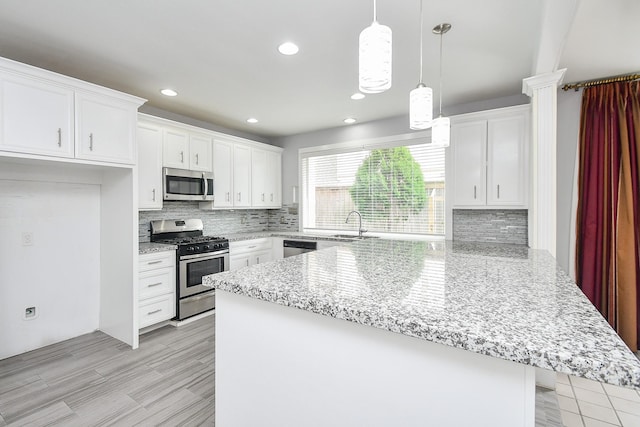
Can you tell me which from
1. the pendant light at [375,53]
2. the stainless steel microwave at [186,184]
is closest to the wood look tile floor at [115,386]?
the stainless steel microwave at [186,184]

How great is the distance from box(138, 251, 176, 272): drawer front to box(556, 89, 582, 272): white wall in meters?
4.17

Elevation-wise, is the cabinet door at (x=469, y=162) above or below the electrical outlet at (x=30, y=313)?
above

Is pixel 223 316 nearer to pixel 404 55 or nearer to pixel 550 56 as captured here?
pixel 404 55

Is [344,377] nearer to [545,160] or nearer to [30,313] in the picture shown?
[545,160]

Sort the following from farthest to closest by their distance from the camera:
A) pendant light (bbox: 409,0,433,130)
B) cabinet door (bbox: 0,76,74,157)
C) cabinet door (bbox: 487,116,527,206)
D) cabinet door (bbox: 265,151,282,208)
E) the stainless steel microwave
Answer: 1. cabinet door (bbox: 265,151,282,208)
2. the stainless steel microwave
3. cabinet door (bbox: 487,116,527,206)
4. cabinet door (bbox: 0,76,74,157)
5. pendant light (bbox: 409,0,433,130)

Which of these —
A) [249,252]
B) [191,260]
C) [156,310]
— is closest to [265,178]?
[249,252]

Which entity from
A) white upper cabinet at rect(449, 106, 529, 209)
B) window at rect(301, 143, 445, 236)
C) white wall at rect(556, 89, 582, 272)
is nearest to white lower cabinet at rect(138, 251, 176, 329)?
window at rect(301, 143, 445, 236)

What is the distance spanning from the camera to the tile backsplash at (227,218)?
372cm

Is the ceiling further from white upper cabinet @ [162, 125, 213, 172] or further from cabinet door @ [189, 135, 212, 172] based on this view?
cabinet door @ [189, 135, 212, 172]

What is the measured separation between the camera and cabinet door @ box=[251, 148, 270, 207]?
15.6 feet

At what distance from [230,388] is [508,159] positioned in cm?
322

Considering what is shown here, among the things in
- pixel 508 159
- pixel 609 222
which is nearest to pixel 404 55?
pixel 508 159

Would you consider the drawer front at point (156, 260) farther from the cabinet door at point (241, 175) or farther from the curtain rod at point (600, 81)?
the curtain rod at point (600, 81)

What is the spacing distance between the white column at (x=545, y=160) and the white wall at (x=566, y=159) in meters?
0.96
